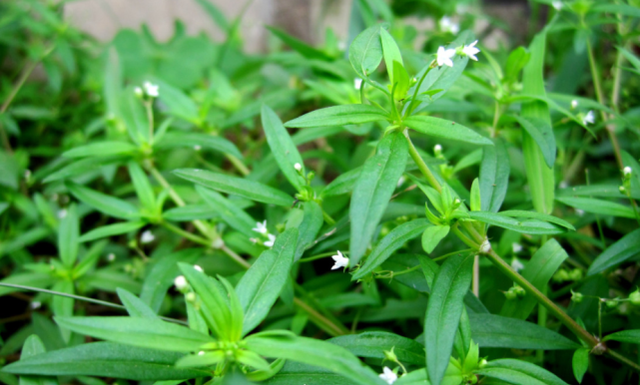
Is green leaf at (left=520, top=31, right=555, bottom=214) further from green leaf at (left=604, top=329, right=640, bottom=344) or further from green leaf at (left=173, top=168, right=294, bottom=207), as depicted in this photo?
green leaf at (left=173, top=168, right=294, bottom=207)

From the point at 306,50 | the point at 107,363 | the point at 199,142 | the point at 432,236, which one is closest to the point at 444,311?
the point at 432,236

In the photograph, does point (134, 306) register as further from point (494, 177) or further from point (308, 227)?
point (494, 177)

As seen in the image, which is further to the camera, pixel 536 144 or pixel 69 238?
pixel 69 238

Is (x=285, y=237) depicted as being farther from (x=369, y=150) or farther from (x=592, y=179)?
(x=592, y=179)

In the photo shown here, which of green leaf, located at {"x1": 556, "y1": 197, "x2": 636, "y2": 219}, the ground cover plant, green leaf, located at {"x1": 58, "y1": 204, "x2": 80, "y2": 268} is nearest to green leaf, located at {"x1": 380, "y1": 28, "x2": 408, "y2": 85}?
the ground cover plant

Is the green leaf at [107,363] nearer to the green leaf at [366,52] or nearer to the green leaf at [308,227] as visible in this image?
the green leaf at [308,227]

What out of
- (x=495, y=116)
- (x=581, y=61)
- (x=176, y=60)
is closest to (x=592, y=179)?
(x=581, y=61)
